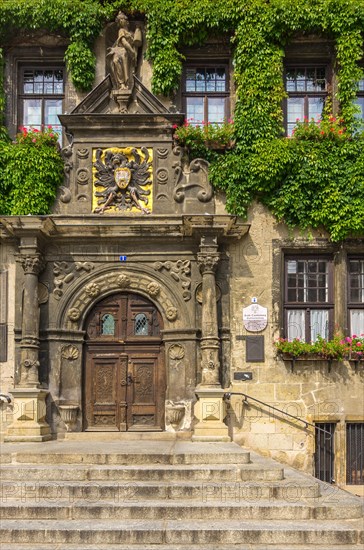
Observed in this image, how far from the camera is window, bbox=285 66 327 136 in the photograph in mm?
13023

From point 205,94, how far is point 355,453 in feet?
22.4

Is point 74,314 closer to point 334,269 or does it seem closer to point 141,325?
point 141,325

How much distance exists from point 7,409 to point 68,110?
5.33 m

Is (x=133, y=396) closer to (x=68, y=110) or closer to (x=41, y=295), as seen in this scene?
(x=41, y=295)

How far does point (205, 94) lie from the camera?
43.1 feet

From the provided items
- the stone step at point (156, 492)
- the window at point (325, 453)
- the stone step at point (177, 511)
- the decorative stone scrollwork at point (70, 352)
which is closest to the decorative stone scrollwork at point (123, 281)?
the decorative stone scrollwork at point (70, 352)

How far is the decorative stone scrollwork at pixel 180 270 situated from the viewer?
1229cm

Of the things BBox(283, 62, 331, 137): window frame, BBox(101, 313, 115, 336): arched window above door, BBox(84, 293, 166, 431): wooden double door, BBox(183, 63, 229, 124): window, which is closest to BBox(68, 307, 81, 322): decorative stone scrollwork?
BBox(84, 293, 166, 431): wooden double door

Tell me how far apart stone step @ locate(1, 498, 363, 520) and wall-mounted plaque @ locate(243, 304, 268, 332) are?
469 centimetres

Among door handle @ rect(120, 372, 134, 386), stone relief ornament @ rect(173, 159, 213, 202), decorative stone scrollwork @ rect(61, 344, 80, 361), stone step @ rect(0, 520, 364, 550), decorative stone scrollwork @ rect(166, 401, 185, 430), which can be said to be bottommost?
stone step @ rect(0, 520, 364, 550)

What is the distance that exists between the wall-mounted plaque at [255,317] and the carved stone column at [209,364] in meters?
0.66

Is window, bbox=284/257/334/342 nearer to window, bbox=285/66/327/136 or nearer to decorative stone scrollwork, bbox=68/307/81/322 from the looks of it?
window, bbox=285/66/327/136

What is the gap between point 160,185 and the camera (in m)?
12.5

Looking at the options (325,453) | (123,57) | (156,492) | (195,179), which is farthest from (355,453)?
(123,57)
